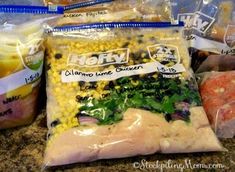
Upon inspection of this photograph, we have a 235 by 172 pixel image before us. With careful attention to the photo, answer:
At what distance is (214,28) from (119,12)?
0.24 metres

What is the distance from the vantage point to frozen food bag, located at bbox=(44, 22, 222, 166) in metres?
0.79

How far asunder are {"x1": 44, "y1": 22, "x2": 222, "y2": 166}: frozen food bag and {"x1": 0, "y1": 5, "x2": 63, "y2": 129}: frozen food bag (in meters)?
0.05

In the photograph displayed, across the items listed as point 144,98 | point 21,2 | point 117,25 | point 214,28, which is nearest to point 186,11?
point 214,28

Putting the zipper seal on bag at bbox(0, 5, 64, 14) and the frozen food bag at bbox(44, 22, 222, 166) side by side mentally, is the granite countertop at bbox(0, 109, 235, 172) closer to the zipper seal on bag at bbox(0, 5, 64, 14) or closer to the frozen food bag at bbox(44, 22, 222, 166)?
the frozen food bag at bbox(44, 22, 222, 166)

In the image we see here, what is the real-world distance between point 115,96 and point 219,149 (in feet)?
0.79

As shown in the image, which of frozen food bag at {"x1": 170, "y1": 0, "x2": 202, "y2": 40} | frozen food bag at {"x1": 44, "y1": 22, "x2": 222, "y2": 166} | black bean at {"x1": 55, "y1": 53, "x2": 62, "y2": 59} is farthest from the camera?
frozen food bag at {"x1": 170, "y1": 0, "x2": 202, "y2": 40}

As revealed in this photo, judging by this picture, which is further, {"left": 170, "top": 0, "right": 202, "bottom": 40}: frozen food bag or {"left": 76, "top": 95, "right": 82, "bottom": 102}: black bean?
{"left": 170, "top": 0, "right": 202, "bottom": 40}: frozen food bag

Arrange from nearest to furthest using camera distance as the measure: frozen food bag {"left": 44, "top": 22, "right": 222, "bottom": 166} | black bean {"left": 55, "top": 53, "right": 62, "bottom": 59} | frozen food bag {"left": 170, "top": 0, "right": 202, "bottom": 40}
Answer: frozen food bag {"left": 44, "top": 22, "right": 222, "bottom": 166}
black bean {"left": 55, "top": 53, "right": 62, "bottom": 59}
frozen food bag {"left": 170, "top": 0, "right": 202, "bottom": 40}

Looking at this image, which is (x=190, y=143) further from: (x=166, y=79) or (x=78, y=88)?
(x=78, y=88)

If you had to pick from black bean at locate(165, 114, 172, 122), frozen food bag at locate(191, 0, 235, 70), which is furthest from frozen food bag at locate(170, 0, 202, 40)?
black bean at locate(165, 114, 172, 122)

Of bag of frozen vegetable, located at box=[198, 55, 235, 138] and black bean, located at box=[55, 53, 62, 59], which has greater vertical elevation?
black bean, located at box=[55, 53, 62, 59]

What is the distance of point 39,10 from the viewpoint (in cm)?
86

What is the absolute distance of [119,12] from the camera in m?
1.01

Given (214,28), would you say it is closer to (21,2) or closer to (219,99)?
(219,99)
